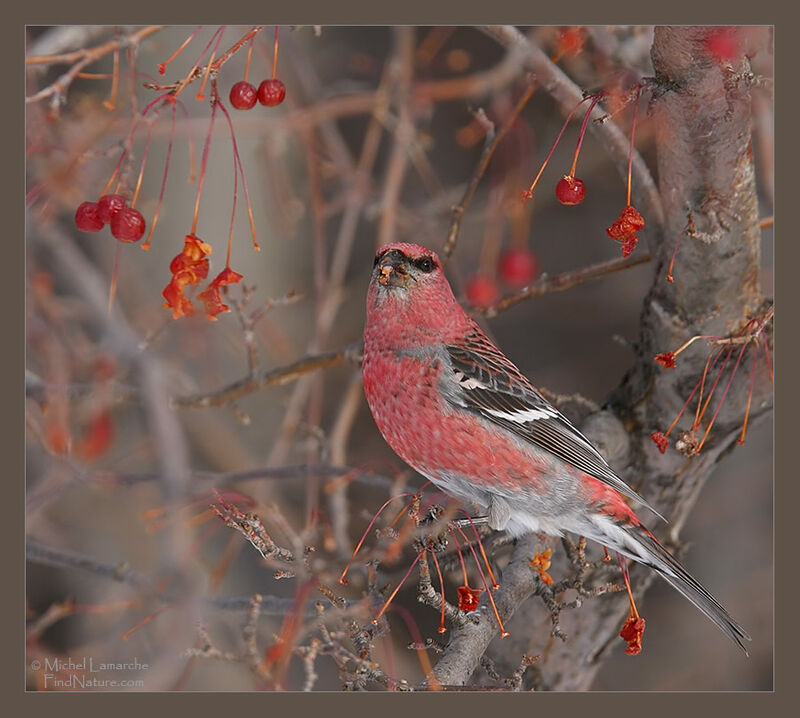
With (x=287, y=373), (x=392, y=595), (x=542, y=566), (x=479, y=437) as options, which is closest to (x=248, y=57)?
(x=287, y=373)

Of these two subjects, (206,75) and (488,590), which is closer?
(206,75)

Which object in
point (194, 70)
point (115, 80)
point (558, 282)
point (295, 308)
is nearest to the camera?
point (194, 70)

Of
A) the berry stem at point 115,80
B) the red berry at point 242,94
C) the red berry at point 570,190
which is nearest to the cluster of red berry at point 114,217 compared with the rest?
the berry stem at point 115,80

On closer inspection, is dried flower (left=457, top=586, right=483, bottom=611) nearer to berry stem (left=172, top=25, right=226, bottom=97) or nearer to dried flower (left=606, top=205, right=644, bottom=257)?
dried flower (left=606, top=205, right=644, bottom=257)

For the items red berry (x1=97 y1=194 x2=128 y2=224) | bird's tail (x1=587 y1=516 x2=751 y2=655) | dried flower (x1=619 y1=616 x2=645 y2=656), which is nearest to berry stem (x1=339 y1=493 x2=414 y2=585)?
bird's tail (x1=587 y1=516 x2=751 y2=655)

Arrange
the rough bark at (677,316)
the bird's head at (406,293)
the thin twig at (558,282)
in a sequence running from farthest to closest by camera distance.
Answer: the thin twig at (558,282) < the bird's head at (406,293) < the rough bark at (677,316)

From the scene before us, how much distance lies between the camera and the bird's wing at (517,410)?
2.15 metres

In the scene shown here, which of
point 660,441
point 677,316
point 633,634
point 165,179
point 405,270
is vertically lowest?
point 633,634

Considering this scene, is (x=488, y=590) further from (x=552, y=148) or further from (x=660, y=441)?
(x=552, y=148)

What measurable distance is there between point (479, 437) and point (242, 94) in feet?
3.32

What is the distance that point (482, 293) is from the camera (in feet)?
8.05

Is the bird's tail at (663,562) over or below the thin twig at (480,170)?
below

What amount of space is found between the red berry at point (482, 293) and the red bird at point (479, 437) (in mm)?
276

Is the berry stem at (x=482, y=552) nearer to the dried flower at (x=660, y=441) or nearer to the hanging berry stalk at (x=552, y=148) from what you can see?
the dried flower at (x=660, y=441)
